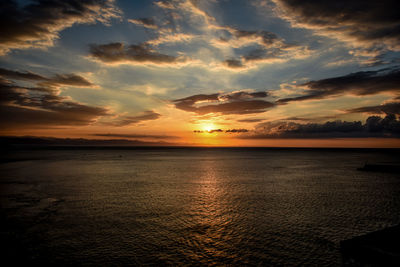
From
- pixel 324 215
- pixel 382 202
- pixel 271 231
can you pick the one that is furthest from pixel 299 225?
pixel 382 202

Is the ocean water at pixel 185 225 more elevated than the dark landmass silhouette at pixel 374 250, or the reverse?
the dark landmass silhouette at pixel 374 250

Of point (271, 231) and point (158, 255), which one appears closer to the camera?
point (158, 255)

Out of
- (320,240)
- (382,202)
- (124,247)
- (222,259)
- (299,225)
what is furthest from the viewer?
(382,202)

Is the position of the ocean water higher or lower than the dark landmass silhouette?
lower

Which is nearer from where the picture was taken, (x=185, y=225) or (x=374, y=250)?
(x=374, y=250)

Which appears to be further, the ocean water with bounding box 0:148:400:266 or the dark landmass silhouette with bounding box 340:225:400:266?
the ocean water with bounding box 0:148:400:266

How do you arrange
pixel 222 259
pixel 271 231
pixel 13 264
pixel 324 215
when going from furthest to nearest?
pixel 324 215 → pixel 271 231 → pixel 222 259 → pixel 13 264

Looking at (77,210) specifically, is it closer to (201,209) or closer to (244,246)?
(201,209)

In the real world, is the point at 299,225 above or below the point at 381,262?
below

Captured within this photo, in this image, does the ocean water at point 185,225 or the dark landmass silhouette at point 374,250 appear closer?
the dark landmass silhouette at point 374,250

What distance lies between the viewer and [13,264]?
1179 centimetres

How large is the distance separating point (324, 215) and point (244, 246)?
10913 mm

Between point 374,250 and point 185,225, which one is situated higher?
point 374,250

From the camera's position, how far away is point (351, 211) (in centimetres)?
2222
